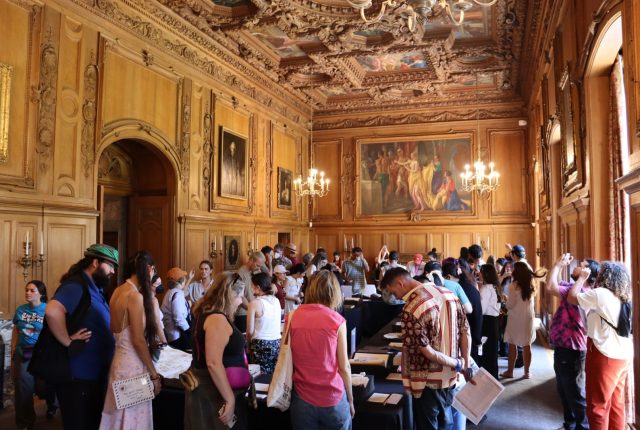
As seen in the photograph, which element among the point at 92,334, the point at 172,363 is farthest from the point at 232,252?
the point at 92,334

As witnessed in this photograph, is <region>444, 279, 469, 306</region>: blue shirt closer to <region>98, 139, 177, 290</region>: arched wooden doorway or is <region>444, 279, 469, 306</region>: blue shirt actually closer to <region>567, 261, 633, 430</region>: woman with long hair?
<region>567, 261, 633, 430</region>: woman with long hair

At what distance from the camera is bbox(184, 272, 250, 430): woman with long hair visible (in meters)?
3.09

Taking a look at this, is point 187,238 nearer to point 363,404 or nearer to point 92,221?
point 92,221

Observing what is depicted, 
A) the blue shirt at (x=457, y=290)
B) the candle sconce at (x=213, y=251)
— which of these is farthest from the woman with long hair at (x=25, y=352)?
the candle sconce at (x=213, y=251)

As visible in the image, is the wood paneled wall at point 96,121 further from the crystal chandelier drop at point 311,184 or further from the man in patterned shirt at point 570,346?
the man in patterned shirt at point 570,346

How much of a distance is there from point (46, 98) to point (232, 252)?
18.7 feet

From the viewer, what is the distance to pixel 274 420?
3.76 meters

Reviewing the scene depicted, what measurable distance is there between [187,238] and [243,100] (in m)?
4.28

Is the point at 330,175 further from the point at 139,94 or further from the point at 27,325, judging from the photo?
the point at 27,325

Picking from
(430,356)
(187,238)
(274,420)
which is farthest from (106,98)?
(430,356)

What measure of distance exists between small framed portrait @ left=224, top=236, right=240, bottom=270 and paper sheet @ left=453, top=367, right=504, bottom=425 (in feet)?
28.8

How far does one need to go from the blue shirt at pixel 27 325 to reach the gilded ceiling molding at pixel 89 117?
3006 millimetres

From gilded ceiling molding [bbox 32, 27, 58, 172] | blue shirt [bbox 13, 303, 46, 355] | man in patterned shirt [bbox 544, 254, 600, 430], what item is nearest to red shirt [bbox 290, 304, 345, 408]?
man in patterned shirt [bbox 544, 254, 600, 430]

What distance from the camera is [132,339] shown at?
3.43 metres
